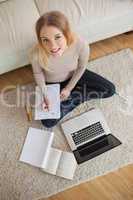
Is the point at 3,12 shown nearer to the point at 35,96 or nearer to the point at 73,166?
the point at 35,96

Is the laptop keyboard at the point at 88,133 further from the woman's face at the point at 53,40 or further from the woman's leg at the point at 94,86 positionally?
A: the woman's face at the point at 53,40

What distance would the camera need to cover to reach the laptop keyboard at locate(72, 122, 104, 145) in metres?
1.68

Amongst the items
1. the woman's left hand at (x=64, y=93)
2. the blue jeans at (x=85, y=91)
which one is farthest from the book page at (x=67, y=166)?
the woman's left hand at (x=64, y=93)

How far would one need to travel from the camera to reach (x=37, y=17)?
169 centimetres

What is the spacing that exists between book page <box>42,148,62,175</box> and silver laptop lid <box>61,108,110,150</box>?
10cm

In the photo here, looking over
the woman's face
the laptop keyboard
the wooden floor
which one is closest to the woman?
the woman's face

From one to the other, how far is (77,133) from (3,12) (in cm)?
83

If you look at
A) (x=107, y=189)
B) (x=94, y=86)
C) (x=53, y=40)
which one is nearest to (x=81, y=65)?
(x=94, y=86)

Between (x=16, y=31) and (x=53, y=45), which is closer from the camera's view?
(x=53, y=45)

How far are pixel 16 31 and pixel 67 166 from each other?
81 centimetres

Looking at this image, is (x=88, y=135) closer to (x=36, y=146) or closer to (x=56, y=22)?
(x=36, y=146)

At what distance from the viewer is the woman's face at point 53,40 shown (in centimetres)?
127

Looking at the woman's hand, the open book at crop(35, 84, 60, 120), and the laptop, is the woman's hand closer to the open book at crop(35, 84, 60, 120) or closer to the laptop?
the open book at crop(35, 84, 60, 120)

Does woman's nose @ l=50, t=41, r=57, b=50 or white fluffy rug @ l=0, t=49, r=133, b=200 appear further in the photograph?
white fluffy rug @ l=0, t=49, r=133, b=200
